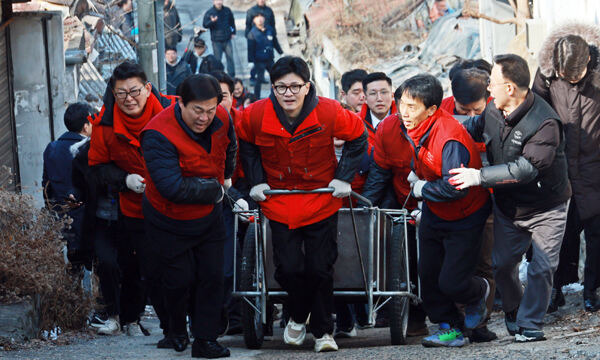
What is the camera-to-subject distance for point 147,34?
A: 1251cm

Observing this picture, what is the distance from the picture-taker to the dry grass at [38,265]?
7906mm

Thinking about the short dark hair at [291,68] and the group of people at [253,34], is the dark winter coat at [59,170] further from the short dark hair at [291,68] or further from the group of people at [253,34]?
the group of people at [253,34]

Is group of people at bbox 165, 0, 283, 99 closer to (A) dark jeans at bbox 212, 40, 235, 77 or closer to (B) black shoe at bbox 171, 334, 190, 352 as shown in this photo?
(A) dark jeans at bbox 212, 40, 235, 77

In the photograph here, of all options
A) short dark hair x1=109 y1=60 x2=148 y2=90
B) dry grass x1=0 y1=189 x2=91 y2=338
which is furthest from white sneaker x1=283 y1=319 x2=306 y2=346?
dry grass x1=0 y1=189 x2=91 y2=338

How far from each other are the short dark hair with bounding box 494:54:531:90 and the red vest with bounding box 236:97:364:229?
3.41 feet

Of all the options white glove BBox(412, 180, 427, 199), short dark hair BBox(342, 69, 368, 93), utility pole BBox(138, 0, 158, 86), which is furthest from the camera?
utility pole BBox(138, 0, 158, 86)

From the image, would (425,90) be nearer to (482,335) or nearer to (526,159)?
(526,159)

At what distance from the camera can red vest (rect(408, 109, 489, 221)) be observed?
21.3 ft

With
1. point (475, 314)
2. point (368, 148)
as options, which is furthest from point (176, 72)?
point (475, 314)

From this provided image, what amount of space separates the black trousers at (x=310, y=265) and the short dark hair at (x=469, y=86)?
169 centimetres

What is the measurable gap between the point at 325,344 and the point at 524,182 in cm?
174

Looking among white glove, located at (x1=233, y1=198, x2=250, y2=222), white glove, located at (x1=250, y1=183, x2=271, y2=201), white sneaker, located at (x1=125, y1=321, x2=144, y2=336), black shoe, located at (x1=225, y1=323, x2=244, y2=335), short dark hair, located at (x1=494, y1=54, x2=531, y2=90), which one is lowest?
white sneaker, located at (x1=125, y1=321, x2=144, y2=336)

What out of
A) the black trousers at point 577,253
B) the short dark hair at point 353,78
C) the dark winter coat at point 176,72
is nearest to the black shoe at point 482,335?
the black trousers at point 577,253

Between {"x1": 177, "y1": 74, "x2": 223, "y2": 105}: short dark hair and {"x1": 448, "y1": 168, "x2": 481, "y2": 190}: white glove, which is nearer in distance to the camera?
{"x1": 448, "y1": 168, "x2": 481, "y2": 190}: white glove
